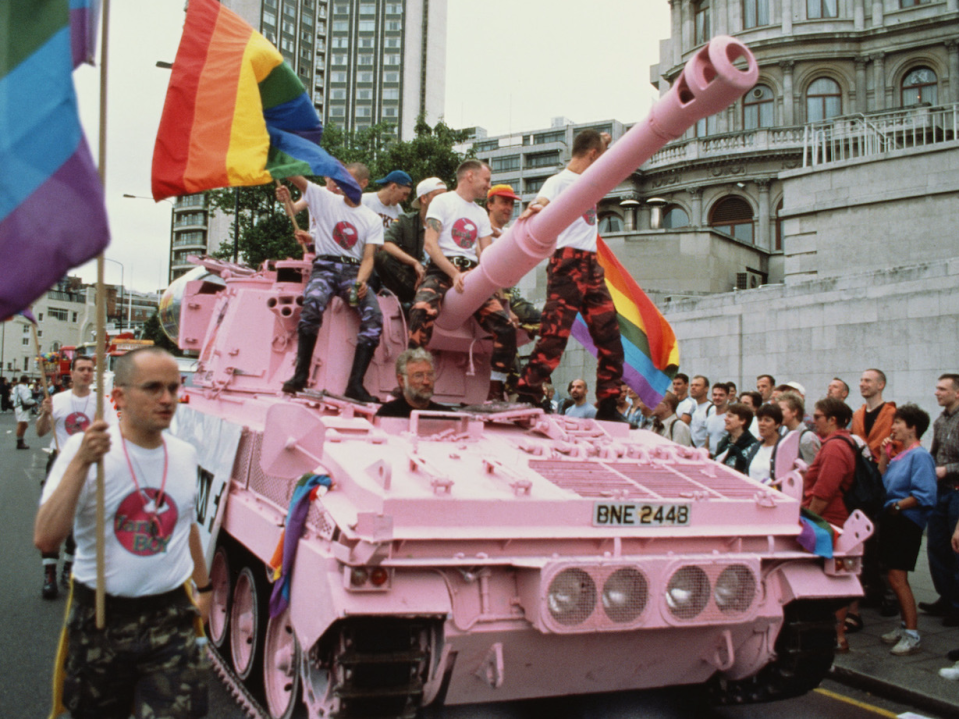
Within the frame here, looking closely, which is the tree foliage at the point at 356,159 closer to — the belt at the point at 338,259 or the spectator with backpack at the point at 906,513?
the belt at the point at 338,259

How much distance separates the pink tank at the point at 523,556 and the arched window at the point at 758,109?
34643 mm

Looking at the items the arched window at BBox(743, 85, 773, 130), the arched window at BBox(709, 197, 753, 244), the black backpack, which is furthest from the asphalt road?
the arched window at BBox(743, 85, 773, 130)

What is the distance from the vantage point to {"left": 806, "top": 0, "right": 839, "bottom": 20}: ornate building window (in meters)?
36.1

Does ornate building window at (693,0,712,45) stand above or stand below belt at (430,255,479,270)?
above

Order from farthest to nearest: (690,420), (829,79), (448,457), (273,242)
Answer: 1. (829,79)
2. (273,242)
3. (690,420)
4. (448,457)

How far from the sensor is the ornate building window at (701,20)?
123ft

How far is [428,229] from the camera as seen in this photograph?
21.0ft

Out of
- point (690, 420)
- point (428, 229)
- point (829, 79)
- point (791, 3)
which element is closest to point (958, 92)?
point (829, 79)

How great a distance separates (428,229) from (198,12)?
7.27 feet

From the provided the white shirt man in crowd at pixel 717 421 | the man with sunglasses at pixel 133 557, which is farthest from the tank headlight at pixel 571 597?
the white shirt man in crowd at pixel 717 421

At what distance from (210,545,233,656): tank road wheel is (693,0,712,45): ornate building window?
117 ft

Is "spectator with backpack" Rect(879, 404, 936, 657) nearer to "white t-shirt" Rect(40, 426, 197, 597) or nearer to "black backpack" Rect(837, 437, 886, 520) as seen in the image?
"black backpack" Rect(837, 437, 886, 520)

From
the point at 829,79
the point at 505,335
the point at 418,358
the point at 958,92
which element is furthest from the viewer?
the point at 829,79

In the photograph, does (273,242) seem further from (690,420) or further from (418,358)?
(418,358)
